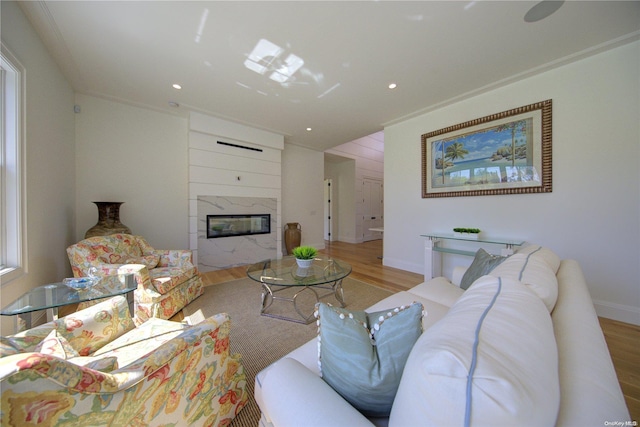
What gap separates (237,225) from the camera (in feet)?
14.1

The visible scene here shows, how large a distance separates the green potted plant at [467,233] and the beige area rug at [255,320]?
52.3 inches

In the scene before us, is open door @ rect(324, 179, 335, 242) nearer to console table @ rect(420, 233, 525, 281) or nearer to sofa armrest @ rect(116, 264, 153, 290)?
console table @ rect(420, 233, 525, 281)

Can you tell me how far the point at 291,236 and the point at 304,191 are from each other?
125 centimetres

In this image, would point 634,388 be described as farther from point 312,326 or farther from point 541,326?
point 312,326

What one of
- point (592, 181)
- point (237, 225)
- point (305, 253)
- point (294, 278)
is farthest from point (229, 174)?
point (592, 181)

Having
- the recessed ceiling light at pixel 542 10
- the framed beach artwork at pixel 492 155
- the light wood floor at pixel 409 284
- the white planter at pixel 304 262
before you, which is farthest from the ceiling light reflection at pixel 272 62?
the light wood floor at pixel 409 284

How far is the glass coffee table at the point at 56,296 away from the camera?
129 cm

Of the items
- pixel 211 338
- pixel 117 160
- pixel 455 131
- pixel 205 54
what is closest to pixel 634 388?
pixel 211 338

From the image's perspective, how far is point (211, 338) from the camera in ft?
3.34

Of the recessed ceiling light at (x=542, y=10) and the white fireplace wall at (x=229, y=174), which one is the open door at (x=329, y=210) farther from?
the recessed ceiling light at (x=542, y=10)

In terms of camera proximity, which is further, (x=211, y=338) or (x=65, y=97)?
(x=65, y=97)

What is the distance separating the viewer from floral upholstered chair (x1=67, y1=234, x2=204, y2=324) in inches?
78.2

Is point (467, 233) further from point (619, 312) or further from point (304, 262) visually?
point (304, 262)

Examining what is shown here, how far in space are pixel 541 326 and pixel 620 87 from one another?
10.7 ft
